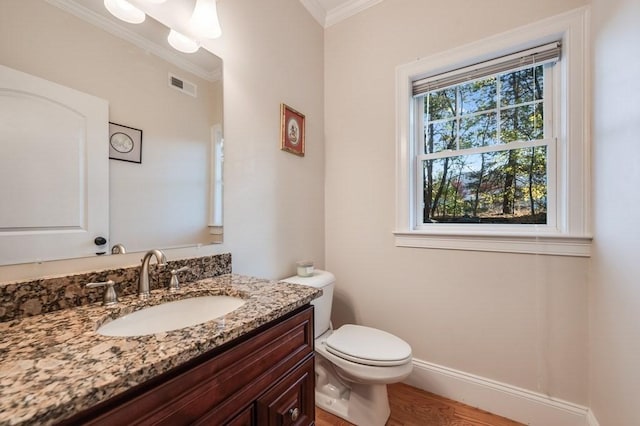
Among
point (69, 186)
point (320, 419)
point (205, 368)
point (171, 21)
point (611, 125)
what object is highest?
point (171, 21)

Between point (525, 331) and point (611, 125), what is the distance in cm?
104

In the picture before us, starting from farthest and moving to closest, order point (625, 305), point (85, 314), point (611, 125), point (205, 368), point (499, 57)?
point (499, 57) → point (611, 125) → point (625, 305) → point (85, 314) → point (205, 368)

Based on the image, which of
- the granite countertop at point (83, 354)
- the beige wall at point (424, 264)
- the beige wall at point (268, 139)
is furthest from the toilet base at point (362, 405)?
the granite countertop at point (83, 354)

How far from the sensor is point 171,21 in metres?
1.10

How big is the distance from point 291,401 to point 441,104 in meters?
1.83

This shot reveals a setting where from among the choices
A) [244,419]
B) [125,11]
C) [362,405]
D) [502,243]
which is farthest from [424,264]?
[125,11]

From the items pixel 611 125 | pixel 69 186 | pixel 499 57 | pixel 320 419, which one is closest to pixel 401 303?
pixel 320 419

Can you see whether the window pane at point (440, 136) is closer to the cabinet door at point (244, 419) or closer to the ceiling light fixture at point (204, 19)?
the ceiling light fixture at point (204, 19)

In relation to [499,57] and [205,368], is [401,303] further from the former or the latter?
[499,57]

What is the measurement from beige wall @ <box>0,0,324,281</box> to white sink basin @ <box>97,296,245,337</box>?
229 millimetres

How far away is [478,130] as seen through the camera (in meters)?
1.63

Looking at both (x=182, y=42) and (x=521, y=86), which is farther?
(x=521, y=86)

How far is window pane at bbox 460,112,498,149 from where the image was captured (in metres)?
1.58

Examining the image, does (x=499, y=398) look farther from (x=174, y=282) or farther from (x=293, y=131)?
(x=293, y=131)
